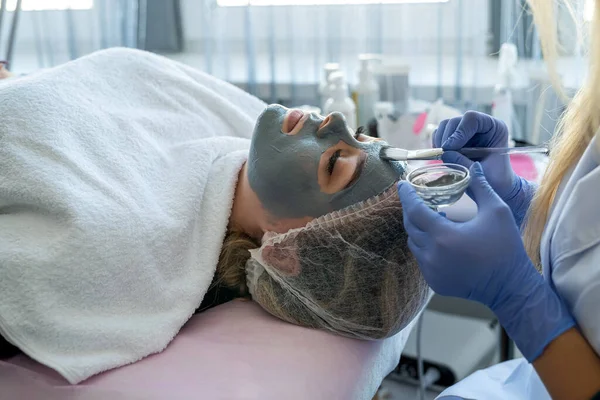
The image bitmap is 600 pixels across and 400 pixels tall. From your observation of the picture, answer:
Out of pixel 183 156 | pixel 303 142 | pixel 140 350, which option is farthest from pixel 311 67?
pixel 140 350

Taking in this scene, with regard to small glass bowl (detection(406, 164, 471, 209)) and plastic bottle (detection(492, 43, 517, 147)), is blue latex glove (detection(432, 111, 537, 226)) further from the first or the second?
plastic bottle (detection(492, 43, 517, 147))

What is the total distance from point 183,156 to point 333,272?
42cm

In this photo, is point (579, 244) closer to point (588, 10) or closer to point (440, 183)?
point (440, 183)

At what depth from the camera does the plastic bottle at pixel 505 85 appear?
1.68 metres

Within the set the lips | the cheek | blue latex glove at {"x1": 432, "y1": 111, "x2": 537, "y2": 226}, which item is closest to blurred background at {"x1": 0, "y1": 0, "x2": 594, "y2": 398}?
blue latex glove at {"x1": 432, "y1": 111, "x2": 537, "y2": 226}

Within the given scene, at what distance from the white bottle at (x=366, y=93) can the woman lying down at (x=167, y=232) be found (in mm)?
619

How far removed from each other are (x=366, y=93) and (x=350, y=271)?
0.84 meters

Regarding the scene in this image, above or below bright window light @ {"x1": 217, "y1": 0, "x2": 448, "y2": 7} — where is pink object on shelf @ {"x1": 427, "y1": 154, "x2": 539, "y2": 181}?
below

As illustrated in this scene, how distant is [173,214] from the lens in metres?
1.10

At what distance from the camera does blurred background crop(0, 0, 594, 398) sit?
1.71m

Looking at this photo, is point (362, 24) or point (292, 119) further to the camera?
point (362, 24)

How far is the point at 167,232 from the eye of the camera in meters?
1.06

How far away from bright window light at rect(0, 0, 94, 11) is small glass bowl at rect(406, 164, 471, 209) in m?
1.62

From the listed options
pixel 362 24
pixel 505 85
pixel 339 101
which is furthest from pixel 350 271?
pixel 362 24
